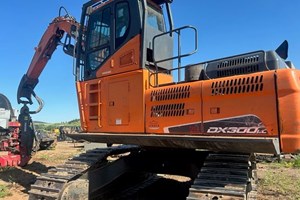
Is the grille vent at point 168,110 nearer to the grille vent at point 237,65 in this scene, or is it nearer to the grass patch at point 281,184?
the grille vent at point 237,65

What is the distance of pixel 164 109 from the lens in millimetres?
5641

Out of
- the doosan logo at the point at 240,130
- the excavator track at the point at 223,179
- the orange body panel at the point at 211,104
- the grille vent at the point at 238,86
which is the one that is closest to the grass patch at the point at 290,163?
the excavator track at the point at 223,179

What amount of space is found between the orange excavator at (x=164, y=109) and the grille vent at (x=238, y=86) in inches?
0.6

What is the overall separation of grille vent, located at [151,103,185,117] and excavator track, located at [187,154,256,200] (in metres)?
0.94

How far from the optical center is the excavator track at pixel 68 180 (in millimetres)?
6320

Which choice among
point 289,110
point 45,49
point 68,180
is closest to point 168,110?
point 289,110

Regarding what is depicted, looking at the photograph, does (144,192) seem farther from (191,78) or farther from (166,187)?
(191,78)

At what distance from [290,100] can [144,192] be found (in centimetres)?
549

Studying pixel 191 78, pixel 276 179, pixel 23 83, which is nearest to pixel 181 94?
pixel 191 78

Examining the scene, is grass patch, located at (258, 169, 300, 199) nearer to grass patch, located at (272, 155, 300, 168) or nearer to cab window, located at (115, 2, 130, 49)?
grass patch, located at (272, 155, 300, 168)

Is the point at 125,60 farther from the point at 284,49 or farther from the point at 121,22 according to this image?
the point at 284,49

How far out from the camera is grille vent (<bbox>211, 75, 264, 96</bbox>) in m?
4.61

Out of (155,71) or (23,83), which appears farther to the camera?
(23,83)

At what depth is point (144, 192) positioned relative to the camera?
877cm
